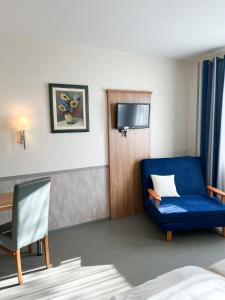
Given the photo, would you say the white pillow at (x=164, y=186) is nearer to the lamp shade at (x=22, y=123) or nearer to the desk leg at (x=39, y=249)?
the desk leg at (x=39, y=249)

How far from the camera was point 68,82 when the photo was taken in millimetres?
3033

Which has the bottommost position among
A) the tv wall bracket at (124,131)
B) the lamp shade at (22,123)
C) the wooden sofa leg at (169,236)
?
the wooden sofa leg at (169,236)

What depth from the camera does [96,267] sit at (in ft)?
7.52

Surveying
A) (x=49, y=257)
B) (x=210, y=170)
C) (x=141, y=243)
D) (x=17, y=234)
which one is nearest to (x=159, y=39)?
(x=210, y=170)

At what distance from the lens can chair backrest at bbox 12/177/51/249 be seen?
6.58 feet

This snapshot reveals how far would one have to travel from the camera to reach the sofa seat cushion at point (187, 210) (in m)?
2.73

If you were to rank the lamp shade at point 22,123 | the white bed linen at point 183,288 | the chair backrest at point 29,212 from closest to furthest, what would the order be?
the white bed linen at point 183,288 → the chair backrest at point 29,212 → the lamp shade at point 22,123

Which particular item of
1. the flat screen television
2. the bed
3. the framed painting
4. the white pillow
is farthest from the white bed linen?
the flat screen television

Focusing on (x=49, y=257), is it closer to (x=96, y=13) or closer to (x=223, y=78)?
(x=96, y=13)

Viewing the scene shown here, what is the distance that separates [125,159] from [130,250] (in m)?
1.40

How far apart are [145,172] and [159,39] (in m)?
1.94

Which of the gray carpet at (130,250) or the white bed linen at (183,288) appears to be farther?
the gray carpet at (130,250)

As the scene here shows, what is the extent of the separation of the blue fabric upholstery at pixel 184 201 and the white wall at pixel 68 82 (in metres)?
0.40

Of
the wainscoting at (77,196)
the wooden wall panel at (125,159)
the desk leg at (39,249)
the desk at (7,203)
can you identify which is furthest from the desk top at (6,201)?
the wooden wall panel at (125,159)
